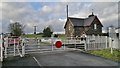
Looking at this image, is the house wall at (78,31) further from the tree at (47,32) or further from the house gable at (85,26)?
the tree at (47,32)

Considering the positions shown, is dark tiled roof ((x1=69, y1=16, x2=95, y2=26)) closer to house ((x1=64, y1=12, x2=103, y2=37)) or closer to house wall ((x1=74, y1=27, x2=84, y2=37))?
house ((x1=64, y1=12, x2=103, y2=37))

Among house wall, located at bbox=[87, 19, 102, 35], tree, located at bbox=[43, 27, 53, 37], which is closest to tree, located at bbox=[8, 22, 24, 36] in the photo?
tree, located at bbox=[43, 27, 53, 37]

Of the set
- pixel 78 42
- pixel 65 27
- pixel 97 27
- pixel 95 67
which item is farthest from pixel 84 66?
pixel 65 27

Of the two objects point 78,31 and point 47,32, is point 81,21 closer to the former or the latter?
point 78,31

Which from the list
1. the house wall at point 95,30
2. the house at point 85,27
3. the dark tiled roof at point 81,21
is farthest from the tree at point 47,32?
the house wall at point 95,30

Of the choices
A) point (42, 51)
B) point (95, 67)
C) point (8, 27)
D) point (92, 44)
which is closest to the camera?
point (95, 67)

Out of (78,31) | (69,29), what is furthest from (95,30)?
(69,29)

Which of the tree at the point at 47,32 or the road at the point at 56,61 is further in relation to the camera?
the tree at the point at 47,32

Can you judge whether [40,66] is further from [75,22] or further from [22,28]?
[22,28]

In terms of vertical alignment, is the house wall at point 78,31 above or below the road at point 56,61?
above

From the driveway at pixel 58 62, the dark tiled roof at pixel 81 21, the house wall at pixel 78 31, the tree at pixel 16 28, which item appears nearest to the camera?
the driveway at pixel 58 62

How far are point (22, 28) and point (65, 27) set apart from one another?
85.5 ft

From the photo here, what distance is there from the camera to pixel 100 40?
Answer: 26875mm

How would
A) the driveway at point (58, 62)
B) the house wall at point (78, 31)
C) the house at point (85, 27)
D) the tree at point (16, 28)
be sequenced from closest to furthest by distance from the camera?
the driveway at point (58, 62), the house at point (85, 27), the house wall at point (78, 31), the tree at point (16, 28)
